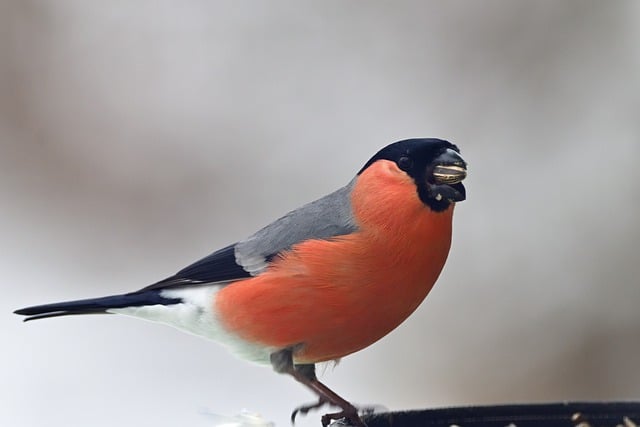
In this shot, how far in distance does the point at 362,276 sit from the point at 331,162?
2.62m

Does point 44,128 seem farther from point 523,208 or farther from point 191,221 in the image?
point 523,208

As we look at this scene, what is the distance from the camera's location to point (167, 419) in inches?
154

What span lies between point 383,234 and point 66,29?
116 inches

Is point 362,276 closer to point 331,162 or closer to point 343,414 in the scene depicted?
point 343,414

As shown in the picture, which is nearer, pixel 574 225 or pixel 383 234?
pixel 383 234

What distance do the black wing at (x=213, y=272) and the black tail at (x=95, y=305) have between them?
3cm

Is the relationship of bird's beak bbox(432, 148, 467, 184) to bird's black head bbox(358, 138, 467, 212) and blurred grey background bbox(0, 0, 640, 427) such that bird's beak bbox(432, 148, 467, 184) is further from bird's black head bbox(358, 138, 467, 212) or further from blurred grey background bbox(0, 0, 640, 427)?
blurred grey background bbox(0, 0, 640, 427)

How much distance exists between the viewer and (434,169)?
6.29ft

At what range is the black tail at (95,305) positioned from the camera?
2139 mm

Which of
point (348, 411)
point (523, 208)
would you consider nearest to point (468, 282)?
point (523, 208)

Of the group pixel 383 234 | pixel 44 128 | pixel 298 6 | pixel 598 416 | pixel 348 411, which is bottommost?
pixel 598 416

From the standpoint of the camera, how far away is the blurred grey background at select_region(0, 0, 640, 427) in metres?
4.24

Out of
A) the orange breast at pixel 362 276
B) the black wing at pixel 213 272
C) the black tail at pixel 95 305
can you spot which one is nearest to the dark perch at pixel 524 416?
the orange breast at pixel 362 276

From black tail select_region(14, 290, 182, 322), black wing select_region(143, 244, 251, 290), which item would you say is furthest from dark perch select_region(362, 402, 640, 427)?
black tail select_region(14, 290, 182, 322)
